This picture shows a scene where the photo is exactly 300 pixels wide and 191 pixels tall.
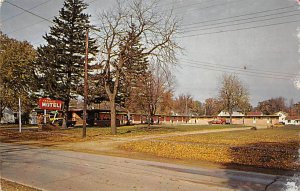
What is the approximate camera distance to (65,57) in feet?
138

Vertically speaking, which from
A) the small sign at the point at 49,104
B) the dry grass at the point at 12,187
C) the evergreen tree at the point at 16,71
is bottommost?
the dry grass at the point at 12,187

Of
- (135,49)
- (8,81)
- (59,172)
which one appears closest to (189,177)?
(59,172)

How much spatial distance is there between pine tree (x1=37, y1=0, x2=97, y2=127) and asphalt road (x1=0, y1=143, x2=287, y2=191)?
30.5 metres

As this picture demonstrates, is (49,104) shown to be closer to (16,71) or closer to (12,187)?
(16,71)

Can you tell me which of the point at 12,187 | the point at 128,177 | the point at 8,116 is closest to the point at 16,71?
the point at 128,177

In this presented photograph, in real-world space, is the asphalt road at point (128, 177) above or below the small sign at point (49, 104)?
below

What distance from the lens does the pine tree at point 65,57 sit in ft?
136

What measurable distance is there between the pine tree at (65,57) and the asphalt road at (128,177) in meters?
30.5

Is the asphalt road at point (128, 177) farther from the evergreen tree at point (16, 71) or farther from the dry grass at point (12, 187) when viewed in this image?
the evergreen tree at point (16, 71)

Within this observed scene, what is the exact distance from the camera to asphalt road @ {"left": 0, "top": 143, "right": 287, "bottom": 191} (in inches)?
320

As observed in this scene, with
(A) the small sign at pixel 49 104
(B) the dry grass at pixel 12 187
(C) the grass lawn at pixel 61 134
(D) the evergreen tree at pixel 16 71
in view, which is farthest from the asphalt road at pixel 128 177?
(D) the evergreen tree at pixel 16 71

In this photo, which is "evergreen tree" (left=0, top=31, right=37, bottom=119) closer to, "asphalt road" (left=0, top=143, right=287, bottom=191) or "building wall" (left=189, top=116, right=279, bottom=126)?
"asphalt road" (left=0, top=143, right=287, bottom=191)

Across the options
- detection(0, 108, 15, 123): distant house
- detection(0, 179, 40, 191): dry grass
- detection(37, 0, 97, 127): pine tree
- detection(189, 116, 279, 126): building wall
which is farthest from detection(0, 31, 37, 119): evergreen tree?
detection(189, 116, 279, 126): building wall

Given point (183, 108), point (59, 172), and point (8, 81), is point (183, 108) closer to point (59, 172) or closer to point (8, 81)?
point (8, 81)
